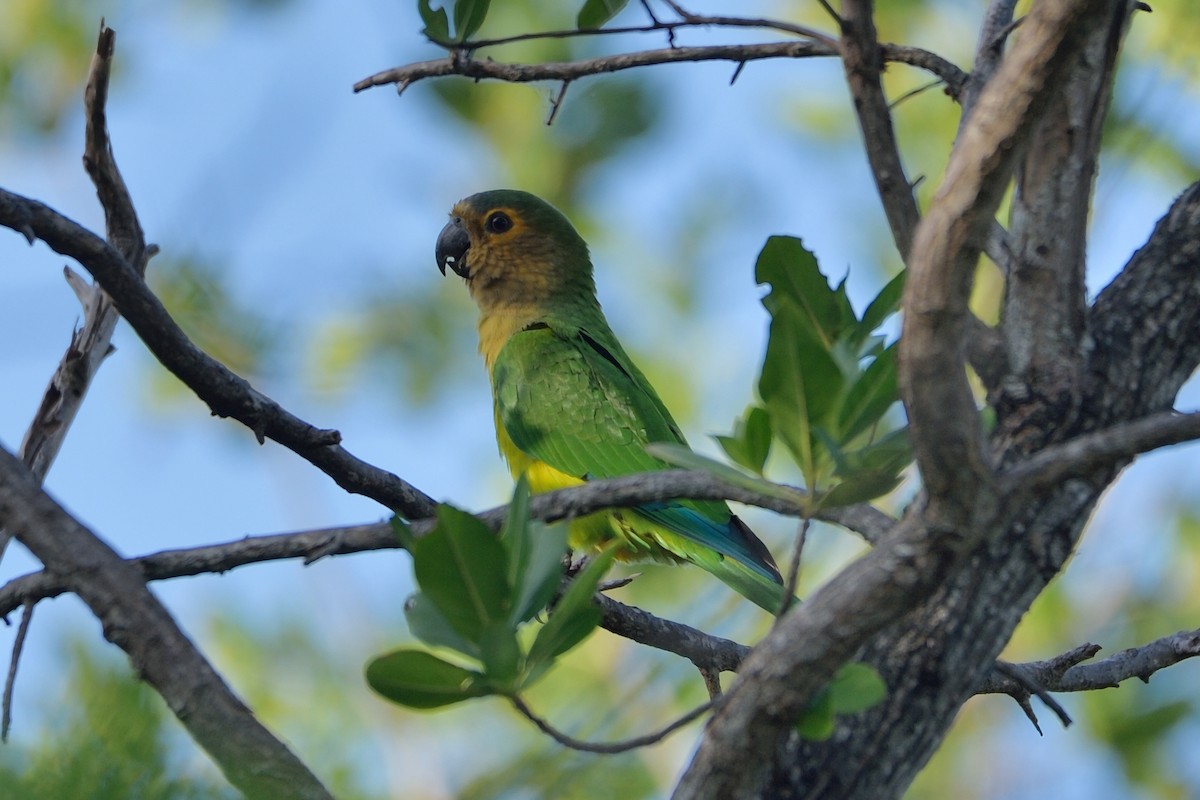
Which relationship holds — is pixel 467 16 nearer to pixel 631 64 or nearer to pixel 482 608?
pixel 631 64

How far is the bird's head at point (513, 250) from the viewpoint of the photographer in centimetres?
476

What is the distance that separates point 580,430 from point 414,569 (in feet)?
9.25

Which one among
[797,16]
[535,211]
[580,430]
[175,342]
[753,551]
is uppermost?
[797,16]

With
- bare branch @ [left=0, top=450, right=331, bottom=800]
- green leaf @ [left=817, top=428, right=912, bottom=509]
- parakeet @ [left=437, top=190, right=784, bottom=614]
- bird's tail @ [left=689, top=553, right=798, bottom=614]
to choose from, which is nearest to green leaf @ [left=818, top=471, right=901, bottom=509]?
green leaf @ [left=817, top=428, right=912, bottom=509]

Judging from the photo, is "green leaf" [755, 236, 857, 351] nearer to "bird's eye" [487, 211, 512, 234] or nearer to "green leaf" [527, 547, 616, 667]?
"green leaf" [527, 547, 616, 667]

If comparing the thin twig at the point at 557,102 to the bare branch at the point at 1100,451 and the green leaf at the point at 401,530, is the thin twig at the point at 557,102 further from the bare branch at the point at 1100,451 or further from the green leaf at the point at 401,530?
the bare branch at the point at 1100,451

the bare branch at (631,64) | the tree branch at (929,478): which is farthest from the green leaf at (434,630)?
the bare branch at (631,64)

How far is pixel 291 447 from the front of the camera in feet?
6.56

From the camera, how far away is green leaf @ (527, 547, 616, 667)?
49.3 inches

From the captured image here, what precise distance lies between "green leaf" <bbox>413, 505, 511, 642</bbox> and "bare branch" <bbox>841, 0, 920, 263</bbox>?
0.65m

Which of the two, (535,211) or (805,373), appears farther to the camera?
(535,211)

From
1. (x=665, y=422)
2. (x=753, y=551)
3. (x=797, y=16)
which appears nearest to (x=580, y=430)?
(x=665, y=422)

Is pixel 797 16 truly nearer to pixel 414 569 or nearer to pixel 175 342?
pixel 175 342

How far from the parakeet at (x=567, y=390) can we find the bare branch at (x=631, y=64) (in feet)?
3.90
